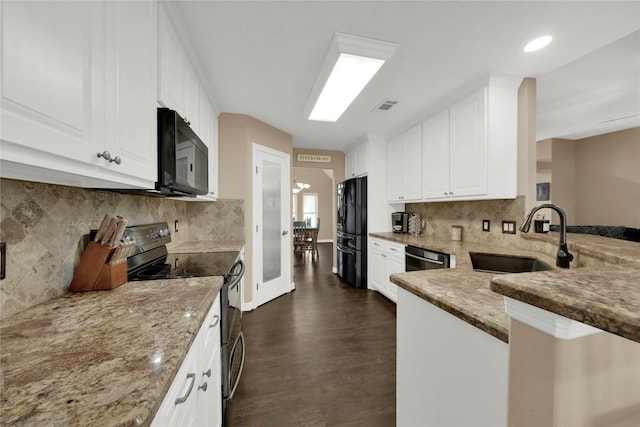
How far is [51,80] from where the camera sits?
63cm

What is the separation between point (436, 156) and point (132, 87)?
9.20 feet

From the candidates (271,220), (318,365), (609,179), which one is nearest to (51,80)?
(318,365)

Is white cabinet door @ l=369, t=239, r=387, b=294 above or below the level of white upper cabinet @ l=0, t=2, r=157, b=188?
below

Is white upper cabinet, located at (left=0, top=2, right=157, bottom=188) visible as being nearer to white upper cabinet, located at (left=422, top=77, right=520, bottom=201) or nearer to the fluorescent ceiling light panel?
→ the fluorescent ceiling light panel

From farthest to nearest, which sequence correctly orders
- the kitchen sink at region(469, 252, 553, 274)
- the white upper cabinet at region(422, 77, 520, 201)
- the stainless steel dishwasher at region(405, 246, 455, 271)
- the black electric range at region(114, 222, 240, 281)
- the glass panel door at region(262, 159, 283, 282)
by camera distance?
the glass panel door at region(262, 159, 283, 282) → the stainless steel dishwasher at region(405, 246, 455, 271) → the white upper cabinet at region(422, 77, 520, 201) → the kitchen sink at region(469, 252, 553, 274) → the black electric range at region(114, 222, 240, 281)

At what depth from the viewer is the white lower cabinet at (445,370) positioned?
0.71 metres

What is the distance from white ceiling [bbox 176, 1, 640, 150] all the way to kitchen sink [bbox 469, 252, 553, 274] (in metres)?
1.58

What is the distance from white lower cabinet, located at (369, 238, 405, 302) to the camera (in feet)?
10.2

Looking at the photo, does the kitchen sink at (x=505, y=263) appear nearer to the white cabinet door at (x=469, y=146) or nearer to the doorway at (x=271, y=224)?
the white cabinet door at (x=469, y=146)

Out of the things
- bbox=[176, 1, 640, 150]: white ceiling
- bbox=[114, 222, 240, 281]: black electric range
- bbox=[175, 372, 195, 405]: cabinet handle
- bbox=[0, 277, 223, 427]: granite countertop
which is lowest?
bbox=[175, 372, 195, 405]: cabinet handle

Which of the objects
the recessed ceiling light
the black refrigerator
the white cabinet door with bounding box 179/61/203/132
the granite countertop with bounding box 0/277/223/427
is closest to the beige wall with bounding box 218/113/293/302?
the white cabinet door with bounding box 179/61/203/132

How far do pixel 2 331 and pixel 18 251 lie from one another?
279 millimetres

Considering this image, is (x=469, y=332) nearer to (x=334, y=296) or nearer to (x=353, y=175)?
(x=334, y=296)

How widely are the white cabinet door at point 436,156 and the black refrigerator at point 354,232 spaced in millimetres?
1076
